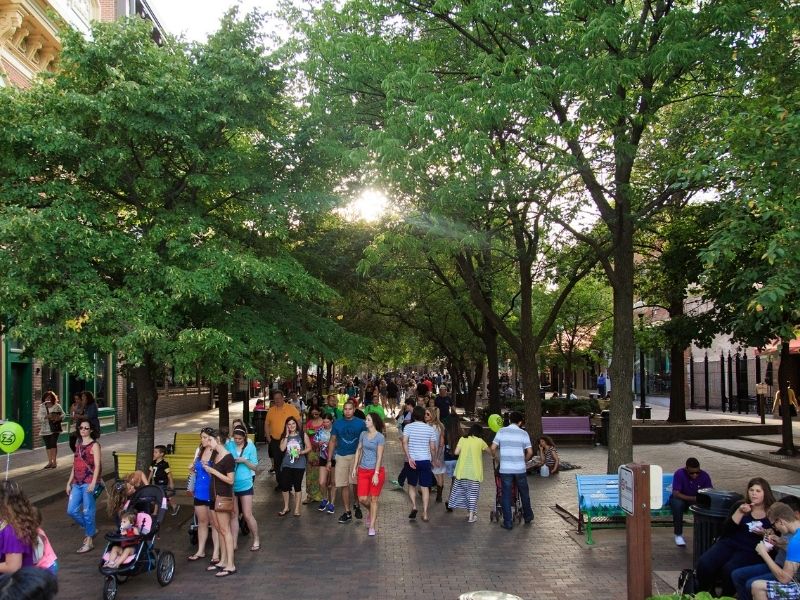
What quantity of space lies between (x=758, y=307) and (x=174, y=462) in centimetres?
935

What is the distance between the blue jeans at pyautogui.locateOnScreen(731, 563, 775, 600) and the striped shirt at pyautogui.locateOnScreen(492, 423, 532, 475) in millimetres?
4776

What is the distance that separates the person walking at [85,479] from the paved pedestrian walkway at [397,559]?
1.40 feet

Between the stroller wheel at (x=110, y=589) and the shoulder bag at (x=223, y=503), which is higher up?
the shoulder bag at (x=223, y=503)

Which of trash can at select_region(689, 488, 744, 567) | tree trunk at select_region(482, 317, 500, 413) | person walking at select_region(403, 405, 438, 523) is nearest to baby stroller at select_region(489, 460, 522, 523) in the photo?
person walking at select_region(403, 405, 438, 523)

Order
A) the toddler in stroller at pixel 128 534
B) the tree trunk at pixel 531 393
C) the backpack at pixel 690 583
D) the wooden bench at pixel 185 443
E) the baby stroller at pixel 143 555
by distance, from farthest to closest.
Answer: the tree trunk at pixel 531 393, the wooden bench at pixel 185 443, the toddler in stroller at pixel 128 534, the baby stroller at pixel 143 555, the backpack at pixel 690 583

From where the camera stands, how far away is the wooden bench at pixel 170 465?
12.5 m

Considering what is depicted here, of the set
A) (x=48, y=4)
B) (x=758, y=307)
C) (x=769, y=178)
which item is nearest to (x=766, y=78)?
(x=769, y=178)

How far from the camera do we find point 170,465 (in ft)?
41.2

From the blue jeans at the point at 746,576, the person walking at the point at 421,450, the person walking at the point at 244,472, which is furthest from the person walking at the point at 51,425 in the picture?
the blue jeans at the point at 746,576

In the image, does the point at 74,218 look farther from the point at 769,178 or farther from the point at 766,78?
the point at 766,78

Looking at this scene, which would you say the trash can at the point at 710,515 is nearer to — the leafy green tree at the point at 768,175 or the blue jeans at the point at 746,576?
the blue jeans at the point at 746,576

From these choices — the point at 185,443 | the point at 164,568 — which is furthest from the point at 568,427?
the point at 164,568

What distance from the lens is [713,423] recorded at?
78.4ft

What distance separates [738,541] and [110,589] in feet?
19.1
